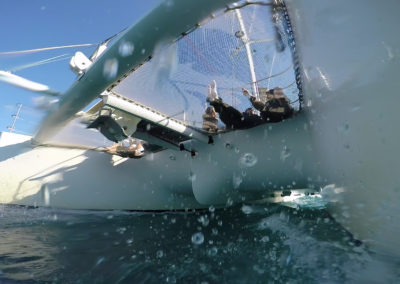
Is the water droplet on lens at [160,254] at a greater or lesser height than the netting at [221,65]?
lesser

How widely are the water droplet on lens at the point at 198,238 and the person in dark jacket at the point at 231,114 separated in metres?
1.99

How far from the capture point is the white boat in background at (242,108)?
166 cm

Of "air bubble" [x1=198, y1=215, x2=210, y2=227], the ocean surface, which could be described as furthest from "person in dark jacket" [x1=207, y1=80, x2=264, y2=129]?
"air bubble" [x1=198, y1=215, x2=210, y2=227]

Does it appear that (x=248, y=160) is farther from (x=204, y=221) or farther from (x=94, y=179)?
(x=94, y=179)

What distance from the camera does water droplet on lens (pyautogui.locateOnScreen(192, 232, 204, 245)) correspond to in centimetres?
293

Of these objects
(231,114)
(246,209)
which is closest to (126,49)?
(231,114)

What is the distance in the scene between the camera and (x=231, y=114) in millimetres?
4273

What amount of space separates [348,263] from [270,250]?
0.72 meters

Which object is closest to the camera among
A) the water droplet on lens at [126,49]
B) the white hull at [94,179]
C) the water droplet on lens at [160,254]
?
the water droplet on lens at [160,254]

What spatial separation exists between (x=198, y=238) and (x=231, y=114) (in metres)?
2.13

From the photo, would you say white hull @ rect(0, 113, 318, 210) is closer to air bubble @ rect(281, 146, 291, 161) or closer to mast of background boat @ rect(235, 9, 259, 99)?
air bubble @ rect(281, 146, 291, 161)

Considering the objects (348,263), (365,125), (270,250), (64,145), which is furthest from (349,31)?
(64,145)

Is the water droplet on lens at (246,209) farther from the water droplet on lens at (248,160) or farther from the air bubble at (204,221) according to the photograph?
the water droplet on lens at (248,160)

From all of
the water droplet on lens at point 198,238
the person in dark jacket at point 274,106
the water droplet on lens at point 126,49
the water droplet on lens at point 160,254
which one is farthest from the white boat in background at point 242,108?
the water droplet on lens at point 160,254
